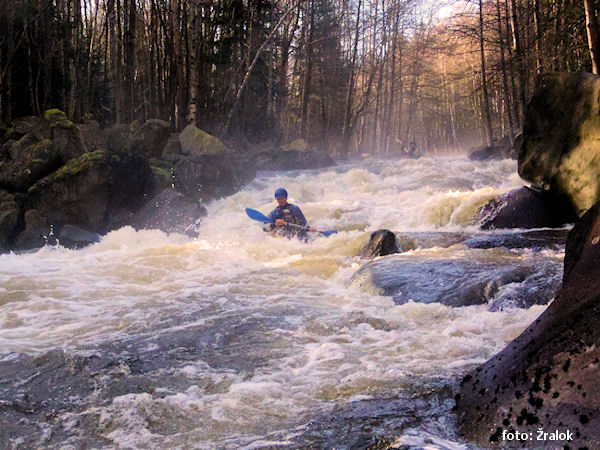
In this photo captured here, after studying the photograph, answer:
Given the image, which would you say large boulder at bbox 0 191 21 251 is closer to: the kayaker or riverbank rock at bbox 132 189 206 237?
riverbank rock at bbox 132 189 206 237

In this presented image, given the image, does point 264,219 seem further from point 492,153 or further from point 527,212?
point 492,153

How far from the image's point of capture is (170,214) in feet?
35.6

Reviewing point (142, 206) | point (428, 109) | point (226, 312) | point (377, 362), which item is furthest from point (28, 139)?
point (428, 109)

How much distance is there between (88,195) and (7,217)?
4.97 feet

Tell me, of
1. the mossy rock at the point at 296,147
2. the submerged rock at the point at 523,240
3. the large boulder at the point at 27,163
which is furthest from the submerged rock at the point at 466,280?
the mossy rock at the point at 296,147

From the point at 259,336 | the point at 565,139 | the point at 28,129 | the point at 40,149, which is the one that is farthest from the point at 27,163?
the point at 565,139

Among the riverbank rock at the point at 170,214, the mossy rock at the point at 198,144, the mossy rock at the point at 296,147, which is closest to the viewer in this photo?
the riverbank rock at the point at 170,214

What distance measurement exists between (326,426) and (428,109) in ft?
157

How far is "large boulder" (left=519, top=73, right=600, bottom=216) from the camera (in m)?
7.61

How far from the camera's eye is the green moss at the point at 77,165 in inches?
409

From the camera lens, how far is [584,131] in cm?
780

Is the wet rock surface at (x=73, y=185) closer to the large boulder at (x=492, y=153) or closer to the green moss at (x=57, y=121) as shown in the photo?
the green moss at (x=57, y=121)

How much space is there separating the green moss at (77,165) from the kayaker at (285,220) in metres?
4.06

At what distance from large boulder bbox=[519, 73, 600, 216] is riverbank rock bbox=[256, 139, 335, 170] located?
1092 centimetres
